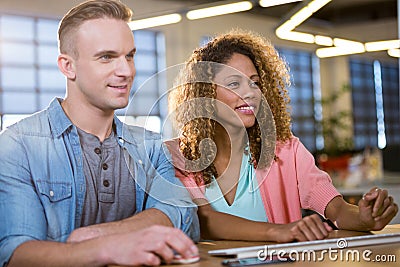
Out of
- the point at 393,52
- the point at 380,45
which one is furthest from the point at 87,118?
the point at 393,52

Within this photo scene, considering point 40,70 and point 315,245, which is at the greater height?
point 40,70

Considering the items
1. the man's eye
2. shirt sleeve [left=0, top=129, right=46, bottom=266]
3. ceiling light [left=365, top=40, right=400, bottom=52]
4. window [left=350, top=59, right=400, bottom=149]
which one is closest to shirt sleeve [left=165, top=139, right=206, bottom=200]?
the man's eye

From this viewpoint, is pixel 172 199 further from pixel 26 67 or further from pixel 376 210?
pixel 26 67

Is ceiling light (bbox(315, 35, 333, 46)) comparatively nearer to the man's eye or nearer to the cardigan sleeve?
the cardigan sleeve

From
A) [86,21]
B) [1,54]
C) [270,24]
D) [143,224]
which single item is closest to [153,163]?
[143,224]

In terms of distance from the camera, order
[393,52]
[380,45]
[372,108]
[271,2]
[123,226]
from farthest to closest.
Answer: [372,108] < [393,52] < [380,45] < [271,2] < [123,226]

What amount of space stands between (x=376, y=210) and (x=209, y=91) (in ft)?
1.60

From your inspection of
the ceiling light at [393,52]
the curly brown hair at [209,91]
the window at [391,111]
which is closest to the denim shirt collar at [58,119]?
the curly brown hair at [209,91]

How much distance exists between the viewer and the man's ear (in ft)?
4.51

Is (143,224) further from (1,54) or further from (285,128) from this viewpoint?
(1,54)

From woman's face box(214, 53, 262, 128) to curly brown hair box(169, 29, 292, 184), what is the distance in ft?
0.05

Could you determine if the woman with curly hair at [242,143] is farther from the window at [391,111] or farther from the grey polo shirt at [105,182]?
the window at [391,111]

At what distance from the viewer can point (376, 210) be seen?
4.60 ft

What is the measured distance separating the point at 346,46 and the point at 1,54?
44.6 inches
